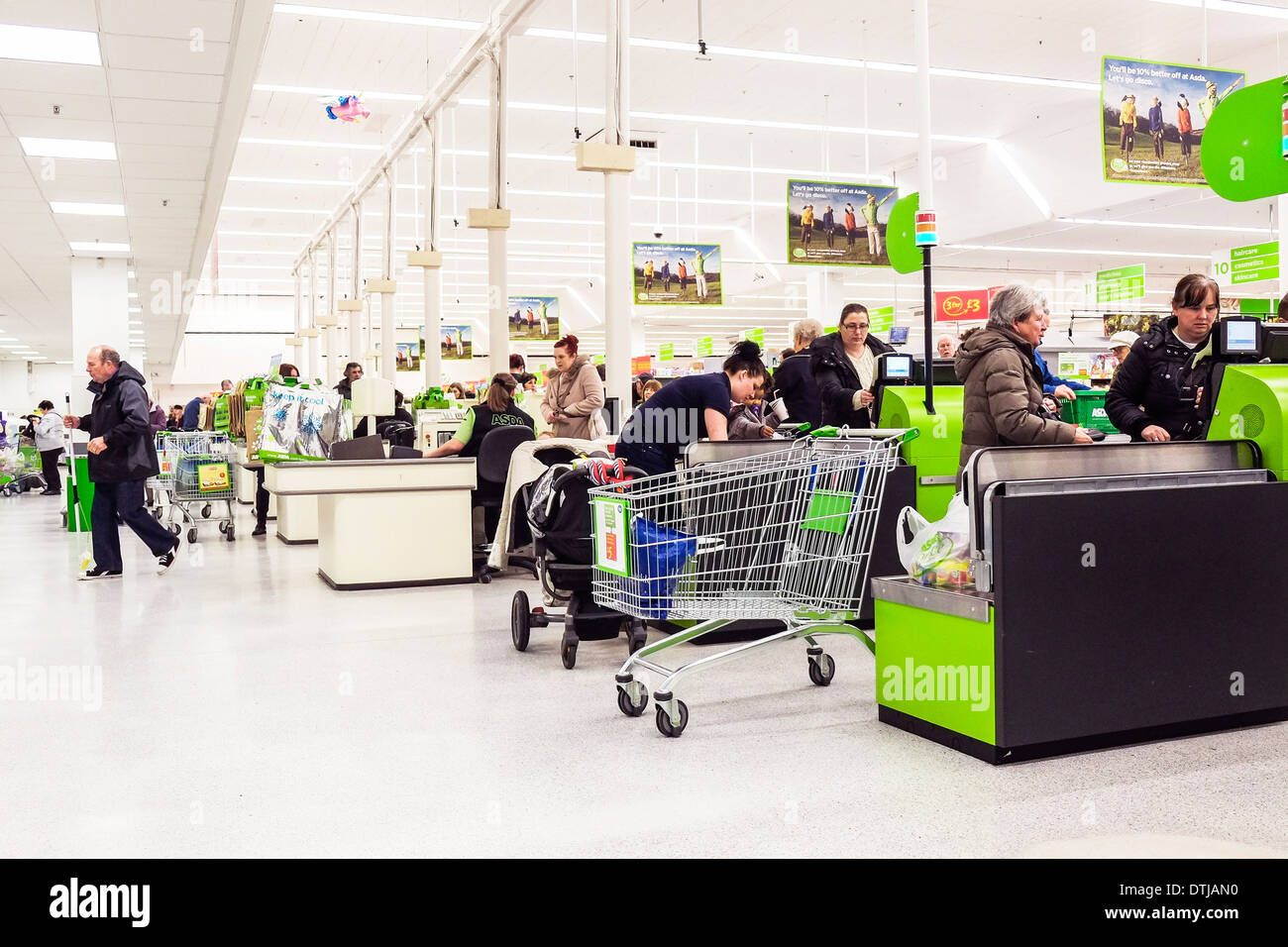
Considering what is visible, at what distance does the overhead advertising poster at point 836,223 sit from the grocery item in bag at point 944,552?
10.6 m

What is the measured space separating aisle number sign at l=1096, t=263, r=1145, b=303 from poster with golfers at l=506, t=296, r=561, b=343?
37.6ft

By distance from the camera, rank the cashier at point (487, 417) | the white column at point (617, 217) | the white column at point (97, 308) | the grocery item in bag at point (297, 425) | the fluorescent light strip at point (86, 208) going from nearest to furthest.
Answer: the grocery item in bag at point (297, 425) → the cashier at point (487, 417) → the white column at point (617, 217) → the fluorescent light strip at point (86, 208) → the white column at point (97, 308)

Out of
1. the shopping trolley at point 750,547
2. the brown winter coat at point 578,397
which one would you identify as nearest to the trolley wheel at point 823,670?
the shopping trolley at point 750,547

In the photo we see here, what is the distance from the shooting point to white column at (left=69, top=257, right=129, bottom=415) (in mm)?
13758

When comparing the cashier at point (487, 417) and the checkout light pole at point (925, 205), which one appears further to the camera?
the cashier at point (487, 417)

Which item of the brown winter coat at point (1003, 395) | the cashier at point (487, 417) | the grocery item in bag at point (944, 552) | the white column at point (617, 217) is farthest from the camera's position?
the white column at point (617, 217)

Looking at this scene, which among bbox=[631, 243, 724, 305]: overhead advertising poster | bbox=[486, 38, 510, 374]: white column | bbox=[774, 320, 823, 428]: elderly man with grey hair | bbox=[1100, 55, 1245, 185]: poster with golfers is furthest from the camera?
bbox=[631, 243, 724, 305]: overhead advertising poster

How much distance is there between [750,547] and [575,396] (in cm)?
380

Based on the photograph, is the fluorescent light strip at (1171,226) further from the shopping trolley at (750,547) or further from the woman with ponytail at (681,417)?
the shopping trolley at (750,547)

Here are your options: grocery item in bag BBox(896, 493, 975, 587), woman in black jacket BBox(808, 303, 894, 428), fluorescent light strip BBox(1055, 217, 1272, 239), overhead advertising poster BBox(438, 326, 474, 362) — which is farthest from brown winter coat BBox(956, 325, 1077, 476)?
overhead advertising poster BBox(438, 326, 474, 362)

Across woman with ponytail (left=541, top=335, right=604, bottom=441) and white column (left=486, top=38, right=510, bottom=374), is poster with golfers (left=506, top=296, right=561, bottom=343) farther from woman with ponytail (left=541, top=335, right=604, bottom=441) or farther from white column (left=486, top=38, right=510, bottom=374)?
woman with ponytail (left=541, top=335, right=604, bottom=441)

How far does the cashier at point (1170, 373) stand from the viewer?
14.2 feet

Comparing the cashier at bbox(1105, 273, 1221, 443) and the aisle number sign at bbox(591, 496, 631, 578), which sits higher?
the cashier at bbox(1105, 273, 1221, 443)
